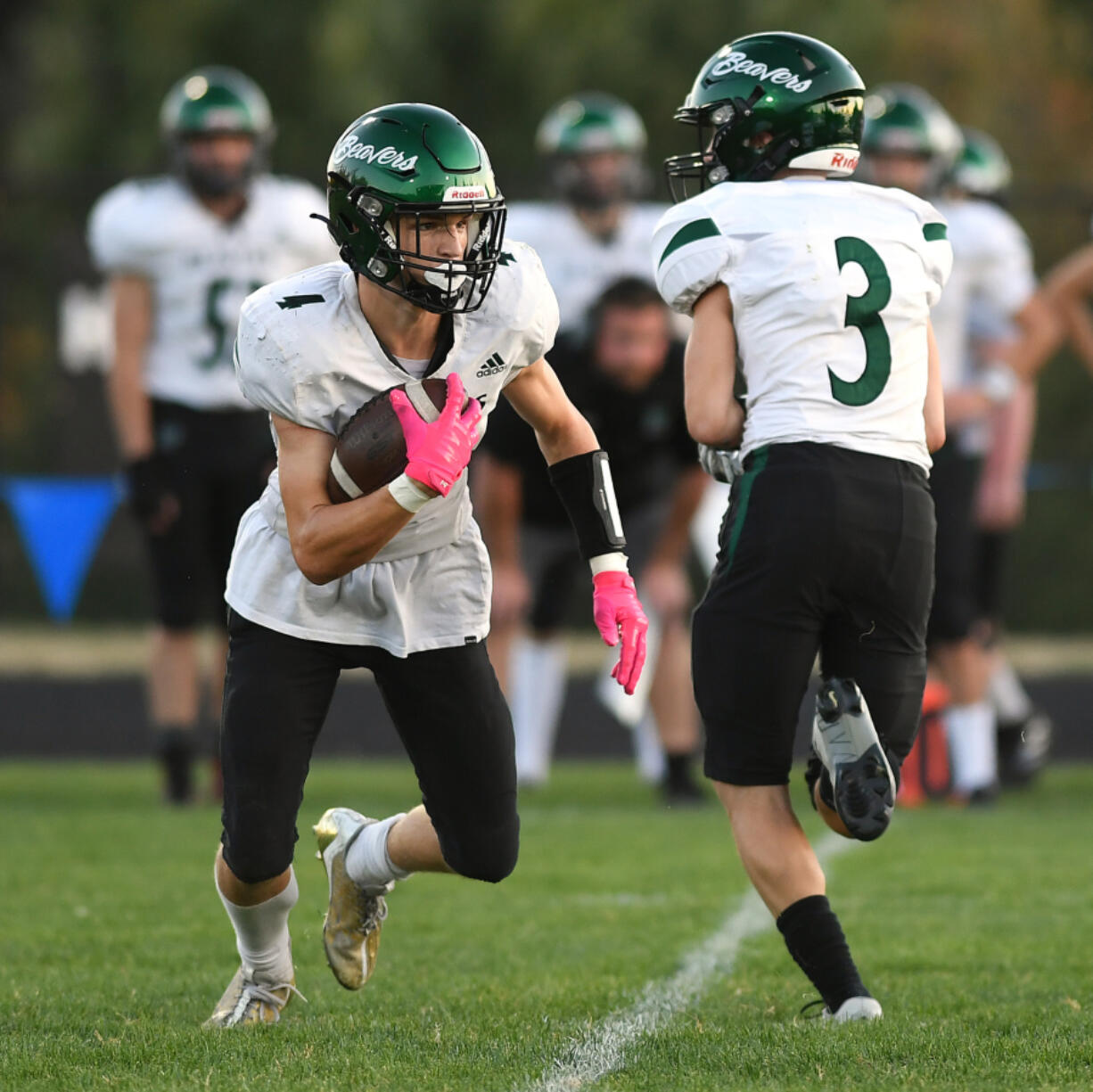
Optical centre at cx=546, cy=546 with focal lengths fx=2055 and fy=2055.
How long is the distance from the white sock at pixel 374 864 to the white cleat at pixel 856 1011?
2.97ft

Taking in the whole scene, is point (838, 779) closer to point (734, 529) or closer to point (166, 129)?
point (734, 529)

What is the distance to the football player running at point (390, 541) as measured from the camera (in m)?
3.62

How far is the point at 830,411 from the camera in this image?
3850 millimetres

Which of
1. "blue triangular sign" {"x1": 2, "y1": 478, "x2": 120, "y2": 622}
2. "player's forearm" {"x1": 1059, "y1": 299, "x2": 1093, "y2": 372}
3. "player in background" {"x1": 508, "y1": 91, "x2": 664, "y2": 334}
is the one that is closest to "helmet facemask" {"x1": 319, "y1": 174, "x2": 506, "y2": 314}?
"player in background" {"x1": 508, "y1": 91, "x2": 664, "y2": 334}

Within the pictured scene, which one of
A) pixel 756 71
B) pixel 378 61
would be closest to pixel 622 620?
pixel 756 71

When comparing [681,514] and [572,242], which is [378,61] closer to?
[572,242]

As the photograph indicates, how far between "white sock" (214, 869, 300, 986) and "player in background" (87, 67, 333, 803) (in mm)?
3318

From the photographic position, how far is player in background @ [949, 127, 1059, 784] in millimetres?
7953

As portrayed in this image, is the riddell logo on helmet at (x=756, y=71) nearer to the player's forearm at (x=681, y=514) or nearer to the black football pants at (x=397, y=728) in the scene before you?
the black football pants at (x=397, y=728)

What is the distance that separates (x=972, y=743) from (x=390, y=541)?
155 inches

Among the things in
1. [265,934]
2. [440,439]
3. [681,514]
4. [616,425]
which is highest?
[440,439]

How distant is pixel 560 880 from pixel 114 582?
832 centimetres

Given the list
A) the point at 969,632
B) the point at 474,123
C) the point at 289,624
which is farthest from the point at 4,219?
the point at 289,624

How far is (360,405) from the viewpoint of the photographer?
370 centimetres
